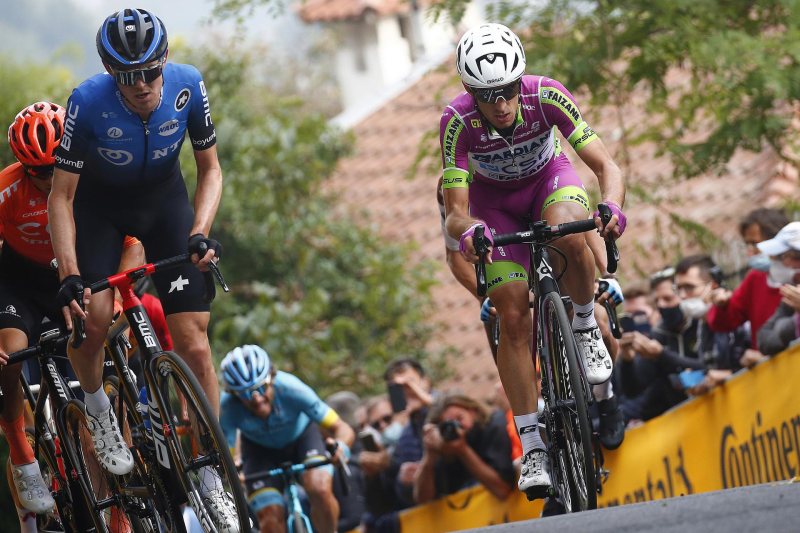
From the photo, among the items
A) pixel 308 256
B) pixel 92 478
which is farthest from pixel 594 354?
pixel 308 256

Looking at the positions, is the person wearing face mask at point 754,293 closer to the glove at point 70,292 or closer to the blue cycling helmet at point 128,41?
the blue cycling helmet at point 128,41

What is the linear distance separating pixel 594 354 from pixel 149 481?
2.54 meters

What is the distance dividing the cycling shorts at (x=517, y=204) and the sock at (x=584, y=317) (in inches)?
13.8

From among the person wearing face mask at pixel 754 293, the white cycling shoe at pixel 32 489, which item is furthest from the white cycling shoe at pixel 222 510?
the person wearing face mask at pixel 754 293

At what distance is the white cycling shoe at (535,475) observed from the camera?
5879 millimetres

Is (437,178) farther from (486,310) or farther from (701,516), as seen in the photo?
(701,516)

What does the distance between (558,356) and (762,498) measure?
1691 mm

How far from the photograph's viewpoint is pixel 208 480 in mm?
5723

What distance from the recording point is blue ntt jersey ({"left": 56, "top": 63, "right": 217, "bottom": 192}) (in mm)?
5926

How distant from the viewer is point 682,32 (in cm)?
1008

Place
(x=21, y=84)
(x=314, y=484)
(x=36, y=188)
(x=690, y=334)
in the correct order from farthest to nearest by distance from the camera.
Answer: (x=21, y=84)
(x=314, y=484)
(x=690, y=334)
(x=36, y=188)

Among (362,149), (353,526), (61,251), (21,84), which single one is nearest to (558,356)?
(61,251)

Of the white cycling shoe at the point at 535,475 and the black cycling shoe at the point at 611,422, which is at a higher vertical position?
the black cycling shoe at the point at 611,422

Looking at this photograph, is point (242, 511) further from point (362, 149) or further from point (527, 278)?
point (362, 149)
